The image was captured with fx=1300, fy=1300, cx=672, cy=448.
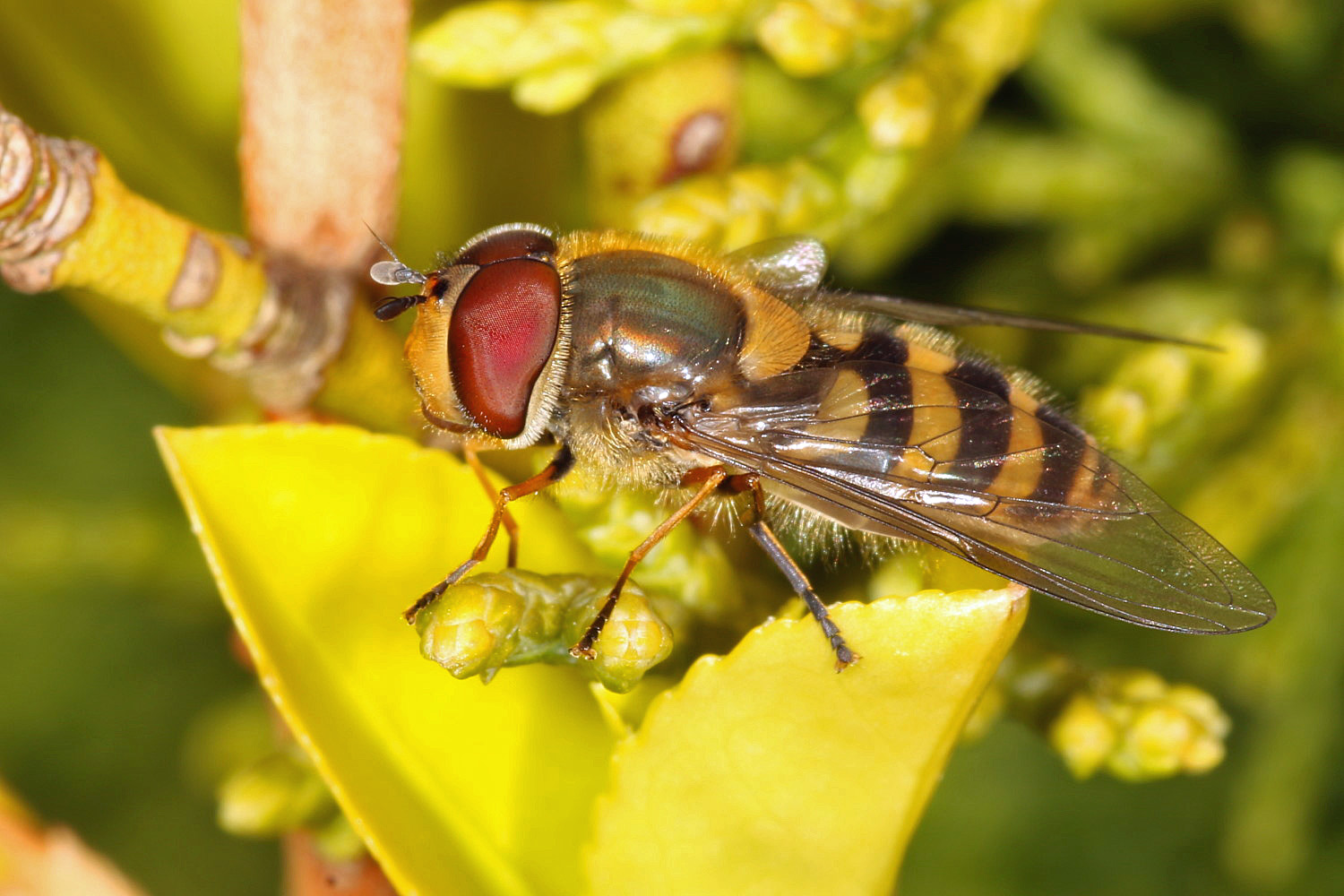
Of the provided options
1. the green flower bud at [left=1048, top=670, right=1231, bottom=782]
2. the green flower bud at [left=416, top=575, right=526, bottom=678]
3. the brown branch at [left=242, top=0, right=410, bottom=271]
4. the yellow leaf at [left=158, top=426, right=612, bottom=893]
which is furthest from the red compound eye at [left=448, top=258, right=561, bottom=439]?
the green flower bud at [left=1048, top=670, right=1231, bottom=782]

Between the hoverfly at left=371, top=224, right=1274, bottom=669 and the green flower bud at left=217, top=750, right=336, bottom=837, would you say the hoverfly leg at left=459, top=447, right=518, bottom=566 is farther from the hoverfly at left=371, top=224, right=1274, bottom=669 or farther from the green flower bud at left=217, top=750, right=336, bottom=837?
the green flower bud at left=217, top=750, right=336, bottom=837


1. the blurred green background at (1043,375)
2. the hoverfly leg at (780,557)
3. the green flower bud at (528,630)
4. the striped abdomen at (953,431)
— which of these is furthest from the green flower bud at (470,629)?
the blurred green background at (1043,375)

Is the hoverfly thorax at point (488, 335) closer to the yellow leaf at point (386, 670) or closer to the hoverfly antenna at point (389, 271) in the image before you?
the hoverfly antenna at point (389, 271)

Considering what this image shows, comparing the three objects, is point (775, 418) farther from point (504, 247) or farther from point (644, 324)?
point (504, 247)

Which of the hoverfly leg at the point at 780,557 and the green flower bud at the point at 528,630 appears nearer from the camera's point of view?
the green flower bud at the point at 528,630

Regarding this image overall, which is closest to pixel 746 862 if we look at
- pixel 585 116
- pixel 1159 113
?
pixel 585 116
